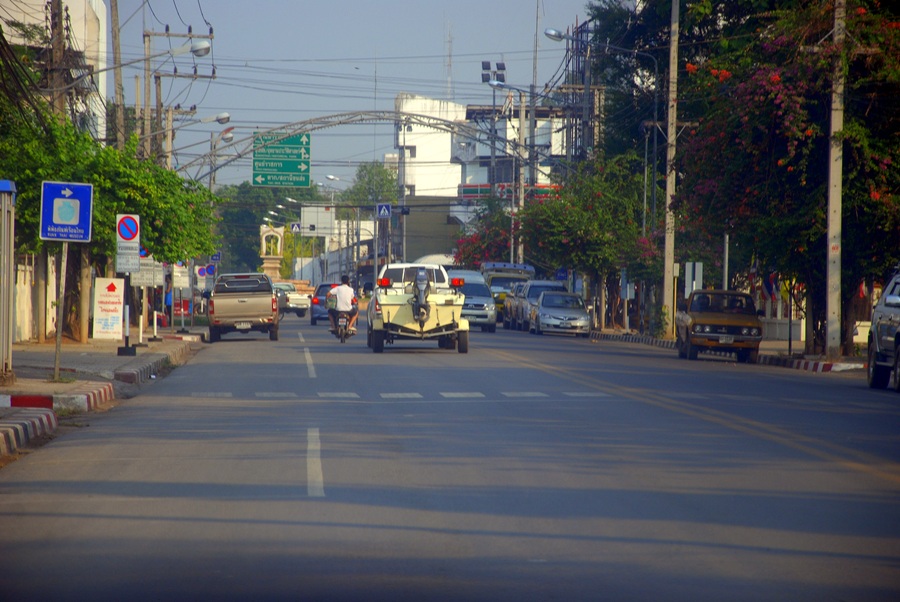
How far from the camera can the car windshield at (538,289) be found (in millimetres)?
48022

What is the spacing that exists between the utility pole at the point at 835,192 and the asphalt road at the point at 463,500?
10.3m

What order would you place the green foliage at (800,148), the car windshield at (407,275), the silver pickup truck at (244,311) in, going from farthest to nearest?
the silver pickup truck at (244,311) < the car windshield at (407,275) < the green foliage at (800,148)

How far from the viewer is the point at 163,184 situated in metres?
33.0

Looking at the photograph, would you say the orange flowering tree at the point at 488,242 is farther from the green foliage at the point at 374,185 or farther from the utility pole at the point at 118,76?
the green foliage at the point at 374,185

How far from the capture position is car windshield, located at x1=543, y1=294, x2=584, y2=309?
45.3 metres

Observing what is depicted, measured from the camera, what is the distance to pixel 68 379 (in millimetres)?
19109

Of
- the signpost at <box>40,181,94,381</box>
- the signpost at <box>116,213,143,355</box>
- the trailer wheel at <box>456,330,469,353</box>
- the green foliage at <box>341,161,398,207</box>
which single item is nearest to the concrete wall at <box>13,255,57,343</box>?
the signpost at <box>116,213,143,355</box>

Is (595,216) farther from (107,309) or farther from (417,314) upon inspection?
(107,309)

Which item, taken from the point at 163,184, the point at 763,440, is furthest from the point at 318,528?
the point at 163,184

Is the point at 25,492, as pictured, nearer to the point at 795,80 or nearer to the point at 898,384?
the point at 898,384

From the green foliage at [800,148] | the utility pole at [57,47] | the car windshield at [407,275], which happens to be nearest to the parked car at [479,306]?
the car windshield at [407,275]

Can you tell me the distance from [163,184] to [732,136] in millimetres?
15748

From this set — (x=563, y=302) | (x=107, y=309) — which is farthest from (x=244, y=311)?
(x=563, y=302)

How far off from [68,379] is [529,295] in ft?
102
